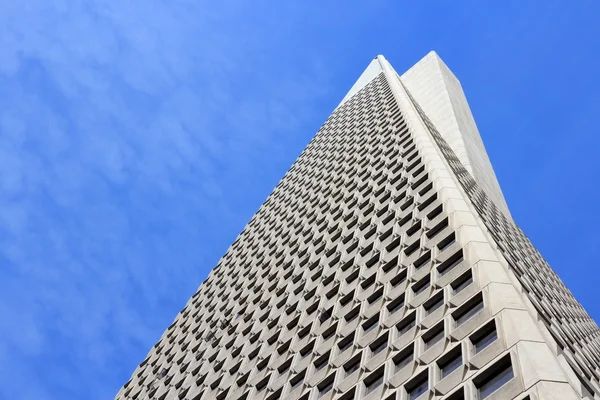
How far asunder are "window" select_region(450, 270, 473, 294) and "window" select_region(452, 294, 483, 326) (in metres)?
1.47

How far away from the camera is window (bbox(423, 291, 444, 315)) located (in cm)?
2501

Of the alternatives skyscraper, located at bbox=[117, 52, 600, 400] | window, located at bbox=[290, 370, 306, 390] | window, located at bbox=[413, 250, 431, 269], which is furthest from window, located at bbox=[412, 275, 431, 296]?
window, located at bbox=[290, 370, 306, 390]

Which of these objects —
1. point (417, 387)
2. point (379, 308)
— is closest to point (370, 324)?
point (379, 308)

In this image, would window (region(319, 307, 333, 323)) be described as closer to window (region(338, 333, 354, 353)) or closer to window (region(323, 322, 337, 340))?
window (region(323, 322, 337, 340))

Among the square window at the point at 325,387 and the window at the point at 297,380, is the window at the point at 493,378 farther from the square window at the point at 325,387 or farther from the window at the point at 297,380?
the window at the point at 297,380

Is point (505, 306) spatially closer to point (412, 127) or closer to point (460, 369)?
point (460, 369)

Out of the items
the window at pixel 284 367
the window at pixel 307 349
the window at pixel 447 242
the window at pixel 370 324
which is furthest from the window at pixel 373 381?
the window at pixel 447 242

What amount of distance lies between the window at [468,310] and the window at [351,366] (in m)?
3.98

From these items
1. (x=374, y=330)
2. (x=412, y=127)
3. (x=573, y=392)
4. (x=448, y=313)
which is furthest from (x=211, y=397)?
(x=412, y=127)

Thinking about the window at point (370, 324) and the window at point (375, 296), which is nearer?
the window at point (370, 324)

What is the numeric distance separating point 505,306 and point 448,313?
2.41m

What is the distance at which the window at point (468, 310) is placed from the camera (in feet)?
75.0

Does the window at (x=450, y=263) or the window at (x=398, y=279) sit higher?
the window at (x=398, y=279)

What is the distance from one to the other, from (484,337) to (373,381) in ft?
13.4
